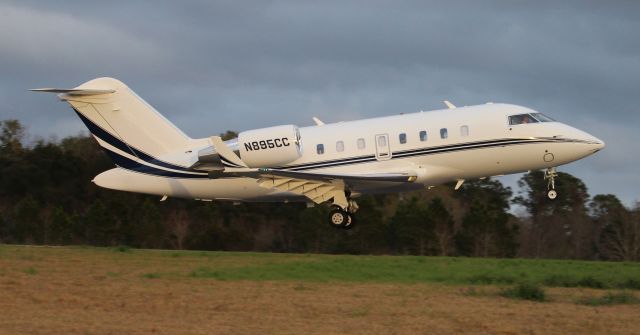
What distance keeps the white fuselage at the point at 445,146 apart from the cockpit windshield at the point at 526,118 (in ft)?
0.36

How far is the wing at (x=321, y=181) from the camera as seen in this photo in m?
25.5

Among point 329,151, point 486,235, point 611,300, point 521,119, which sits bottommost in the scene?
point 611,300

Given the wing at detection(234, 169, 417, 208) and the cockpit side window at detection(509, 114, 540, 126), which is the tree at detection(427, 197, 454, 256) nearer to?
the wing at detection(234, 169, 417, 208)

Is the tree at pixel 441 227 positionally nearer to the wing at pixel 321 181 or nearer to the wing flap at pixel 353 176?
the wing at pixel 321 181

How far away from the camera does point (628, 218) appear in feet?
147

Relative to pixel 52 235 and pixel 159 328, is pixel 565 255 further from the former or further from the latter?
pixel 159 328

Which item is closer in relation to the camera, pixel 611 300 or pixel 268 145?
pixel 611 300

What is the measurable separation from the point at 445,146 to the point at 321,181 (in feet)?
10.9

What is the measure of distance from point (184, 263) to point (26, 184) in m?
23.3

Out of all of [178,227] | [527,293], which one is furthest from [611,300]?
[178,227]

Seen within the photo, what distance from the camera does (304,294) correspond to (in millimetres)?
17859

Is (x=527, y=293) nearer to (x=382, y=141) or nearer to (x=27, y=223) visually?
(x=382, y=141)

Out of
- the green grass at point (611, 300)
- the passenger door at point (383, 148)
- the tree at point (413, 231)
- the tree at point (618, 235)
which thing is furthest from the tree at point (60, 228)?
the green grass at point (611, 300)

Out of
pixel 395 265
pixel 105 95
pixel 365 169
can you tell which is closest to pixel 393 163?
pixel 365 169
